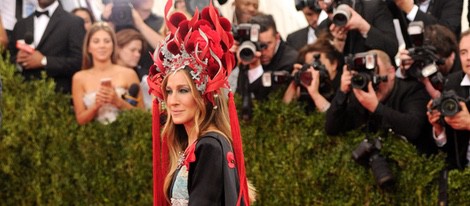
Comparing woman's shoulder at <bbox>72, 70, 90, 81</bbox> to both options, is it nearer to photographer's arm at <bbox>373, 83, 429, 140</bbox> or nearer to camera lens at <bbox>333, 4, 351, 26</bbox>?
camera lens at <bbox>333, 4, 351, 26</bbox>

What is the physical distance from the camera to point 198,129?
18.5ft

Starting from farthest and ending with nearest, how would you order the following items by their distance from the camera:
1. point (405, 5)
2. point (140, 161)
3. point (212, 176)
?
point (140, 161), point (405, 5), point (212, 176)

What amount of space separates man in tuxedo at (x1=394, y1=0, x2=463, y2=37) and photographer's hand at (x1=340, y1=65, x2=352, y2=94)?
66cm

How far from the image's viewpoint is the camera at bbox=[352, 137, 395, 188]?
864 centimetres

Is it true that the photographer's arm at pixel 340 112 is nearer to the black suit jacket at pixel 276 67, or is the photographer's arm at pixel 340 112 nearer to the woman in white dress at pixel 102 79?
the black suit jacket at pixel 276 67

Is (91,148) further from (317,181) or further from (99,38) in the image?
(317,181)

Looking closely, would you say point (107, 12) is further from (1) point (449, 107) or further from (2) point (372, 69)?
(1) point (449, 107)

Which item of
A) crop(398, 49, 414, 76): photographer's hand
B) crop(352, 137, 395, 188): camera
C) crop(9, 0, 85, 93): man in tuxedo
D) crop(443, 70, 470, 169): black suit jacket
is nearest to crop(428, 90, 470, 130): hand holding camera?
crop(443, 70, 470, 169): black suit jacket

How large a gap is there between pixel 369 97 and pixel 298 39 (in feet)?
3.46

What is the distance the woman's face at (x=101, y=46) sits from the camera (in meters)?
10.4

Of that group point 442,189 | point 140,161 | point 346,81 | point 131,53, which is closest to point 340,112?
point 346,81

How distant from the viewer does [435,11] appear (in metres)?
8.82

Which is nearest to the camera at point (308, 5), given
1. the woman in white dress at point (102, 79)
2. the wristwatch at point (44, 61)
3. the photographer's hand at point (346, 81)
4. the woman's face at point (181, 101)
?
the photographer's hand at point (346, 81)

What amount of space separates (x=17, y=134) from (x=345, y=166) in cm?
338
